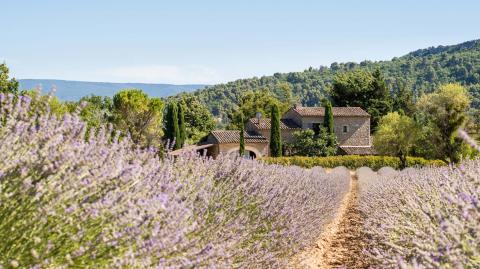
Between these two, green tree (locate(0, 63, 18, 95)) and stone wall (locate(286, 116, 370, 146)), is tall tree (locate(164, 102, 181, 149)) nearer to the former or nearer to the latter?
stone wall (locate(286, 116, 370, 146))

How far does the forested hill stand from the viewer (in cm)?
11075

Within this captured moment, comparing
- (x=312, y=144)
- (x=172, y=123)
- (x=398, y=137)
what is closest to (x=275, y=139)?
(x=312, y=144)

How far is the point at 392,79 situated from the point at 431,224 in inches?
4825

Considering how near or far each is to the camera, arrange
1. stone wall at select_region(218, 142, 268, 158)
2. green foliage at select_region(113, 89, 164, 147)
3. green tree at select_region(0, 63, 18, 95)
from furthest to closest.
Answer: green foliage at select_region(113, 89, 164, 147) < stone wall at select_region(218, 142, 268, 158) < green tree at select_region(0, 63, 18, 95)

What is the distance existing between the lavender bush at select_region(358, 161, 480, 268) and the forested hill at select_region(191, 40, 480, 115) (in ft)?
302

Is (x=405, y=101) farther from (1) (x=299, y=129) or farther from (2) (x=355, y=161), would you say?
(2) (x=355, y=161)

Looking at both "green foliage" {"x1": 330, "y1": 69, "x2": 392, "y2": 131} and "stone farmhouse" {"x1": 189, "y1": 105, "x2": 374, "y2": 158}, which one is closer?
"stone farmhouse" {"x1": 189, "y1": 105, "x2": 374, "y2": 158}

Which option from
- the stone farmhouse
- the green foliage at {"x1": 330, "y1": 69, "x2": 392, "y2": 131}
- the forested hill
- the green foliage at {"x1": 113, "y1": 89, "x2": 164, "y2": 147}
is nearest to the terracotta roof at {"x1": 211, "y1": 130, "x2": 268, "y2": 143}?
the stone farmhouse

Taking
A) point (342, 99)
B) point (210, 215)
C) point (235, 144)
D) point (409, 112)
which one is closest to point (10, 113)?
point (210, 215)

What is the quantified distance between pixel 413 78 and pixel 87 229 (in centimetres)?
12864

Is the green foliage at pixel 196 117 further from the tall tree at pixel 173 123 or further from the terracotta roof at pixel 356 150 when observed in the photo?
the terracotta roof at pixel 356 150

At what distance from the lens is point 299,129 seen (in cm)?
4056

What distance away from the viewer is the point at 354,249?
8.12m

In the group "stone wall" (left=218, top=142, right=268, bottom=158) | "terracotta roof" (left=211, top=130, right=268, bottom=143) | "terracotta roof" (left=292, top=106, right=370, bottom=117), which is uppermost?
"terracotta roof" (left=292, top=106, right=370, bottom=117)
